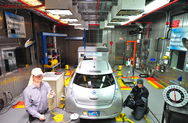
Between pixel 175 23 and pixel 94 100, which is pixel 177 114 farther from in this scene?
pixel 175 23

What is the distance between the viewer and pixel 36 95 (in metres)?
2.11

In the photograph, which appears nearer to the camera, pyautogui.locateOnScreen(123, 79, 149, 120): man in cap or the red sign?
pyautogui.locateOnScreen(123, 79, 149, 120): man in cap

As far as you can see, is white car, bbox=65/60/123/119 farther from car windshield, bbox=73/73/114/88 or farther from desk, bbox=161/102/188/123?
desk, bbox=161/102/188/123

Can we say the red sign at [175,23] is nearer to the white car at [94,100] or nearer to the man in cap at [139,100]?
the man in cap at [139,100]

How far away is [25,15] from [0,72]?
10.6ft

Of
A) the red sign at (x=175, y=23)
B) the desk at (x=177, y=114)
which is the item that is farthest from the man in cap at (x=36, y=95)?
the red sign at (x=175, y=23)

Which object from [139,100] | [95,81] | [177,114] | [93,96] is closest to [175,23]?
[139,100]

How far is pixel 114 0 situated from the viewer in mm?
5090

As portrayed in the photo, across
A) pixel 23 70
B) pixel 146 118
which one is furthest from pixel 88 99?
pixel 23 70

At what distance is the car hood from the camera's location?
8.81ft

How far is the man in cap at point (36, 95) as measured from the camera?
2010 mm

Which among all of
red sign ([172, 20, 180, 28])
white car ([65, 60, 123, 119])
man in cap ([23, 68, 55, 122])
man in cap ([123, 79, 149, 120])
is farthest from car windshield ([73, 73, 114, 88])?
red sign ([172, 20, 180, 28])

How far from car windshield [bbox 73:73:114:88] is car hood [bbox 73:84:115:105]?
0.47ft

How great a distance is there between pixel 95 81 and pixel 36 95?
159cm
